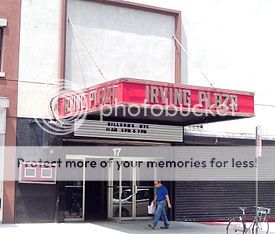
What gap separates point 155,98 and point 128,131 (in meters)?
4.21

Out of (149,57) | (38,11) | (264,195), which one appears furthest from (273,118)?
(38,11)

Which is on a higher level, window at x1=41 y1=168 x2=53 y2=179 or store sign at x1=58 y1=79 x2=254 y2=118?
store sign at x1=58 y1=79 x2=254 y2=118

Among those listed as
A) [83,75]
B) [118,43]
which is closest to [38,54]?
[83,75]

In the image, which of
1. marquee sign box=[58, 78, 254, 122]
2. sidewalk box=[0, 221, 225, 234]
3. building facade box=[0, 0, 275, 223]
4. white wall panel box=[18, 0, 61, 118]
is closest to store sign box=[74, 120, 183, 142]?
building facade box=[0, 0, 275, 223]

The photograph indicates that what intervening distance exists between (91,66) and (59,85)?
1.45 metres

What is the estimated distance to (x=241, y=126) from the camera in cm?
2214

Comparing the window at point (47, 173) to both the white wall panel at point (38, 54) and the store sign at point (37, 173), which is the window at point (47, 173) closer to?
the store sign at point (37, 173)

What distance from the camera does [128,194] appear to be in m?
20.1

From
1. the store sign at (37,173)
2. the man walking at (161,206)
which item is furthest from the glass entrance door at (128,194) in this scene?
the store sign at (37,173)

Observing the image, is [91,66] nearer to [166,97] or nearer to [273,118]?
[166,97]

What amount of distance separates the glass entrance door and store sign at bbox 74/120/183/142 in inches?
55.4

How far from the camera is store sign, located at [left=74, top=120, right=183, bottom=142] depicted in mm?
→ 18156

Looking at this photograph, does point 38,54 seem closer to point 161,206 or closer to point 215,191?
point 161,206

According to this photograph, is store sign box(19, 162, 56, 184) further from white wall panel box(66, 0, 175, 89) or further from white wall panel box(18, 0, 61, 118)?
white wall panel box(66, 0, 175, 89)
